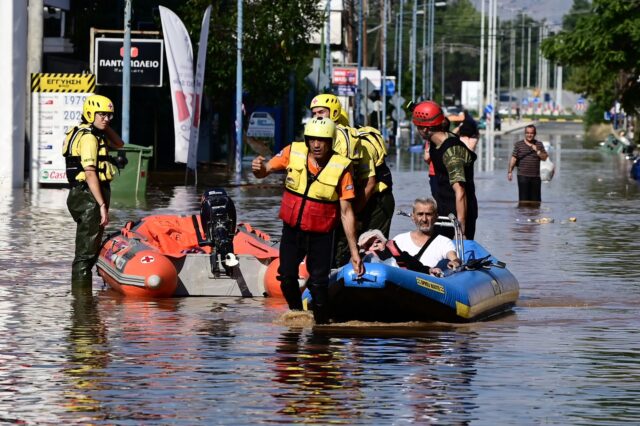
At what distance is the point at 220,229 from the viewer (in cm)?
1600

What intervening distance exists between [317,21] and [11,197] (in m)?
20.1

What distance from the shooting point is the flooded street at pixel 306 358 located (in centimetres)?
986

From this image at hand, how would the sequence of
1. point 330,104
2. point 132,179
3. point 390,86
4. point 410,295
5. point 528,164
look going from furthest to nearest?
1. point 390,86
2. point 132,179
3. point 528,164
4. point 330,104
5. point 410,295

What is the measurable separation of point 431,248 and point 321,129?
1929 mm

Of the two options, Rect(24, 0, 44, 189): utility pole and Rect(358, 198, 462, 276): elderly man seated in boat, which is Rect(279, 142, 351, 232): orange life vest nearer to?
Rect(358, 198, 462, 276): elderly man seated in boat

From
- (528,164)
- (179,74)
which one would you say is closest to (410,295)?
(528,164)

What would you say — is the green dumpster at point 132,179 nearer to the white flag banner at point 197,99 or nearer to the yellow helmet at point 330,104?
the white flag banner at point 197,99

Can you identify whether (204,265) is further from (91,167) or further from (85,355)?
(85,355)

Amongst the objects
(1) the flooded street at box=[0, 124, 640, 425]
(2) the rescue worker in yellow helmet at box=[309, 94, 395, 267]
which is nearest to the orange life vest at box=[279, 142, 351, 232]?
(2) the rescue worker in yellow helmet at box=[309, 94, 395, 267]

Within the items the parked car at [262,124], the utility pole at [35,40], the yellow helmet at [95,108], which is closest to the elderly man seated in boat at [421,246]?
the yellow helmet at [95,108]

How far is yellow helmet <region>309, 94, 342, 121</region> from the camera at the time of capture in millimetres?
14078

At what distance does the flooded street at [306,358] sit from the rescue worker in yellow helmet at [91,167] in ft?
2.21

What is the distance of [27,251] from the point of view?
20500 millimetres

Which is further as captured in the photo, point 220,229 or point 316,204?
point 220,229
